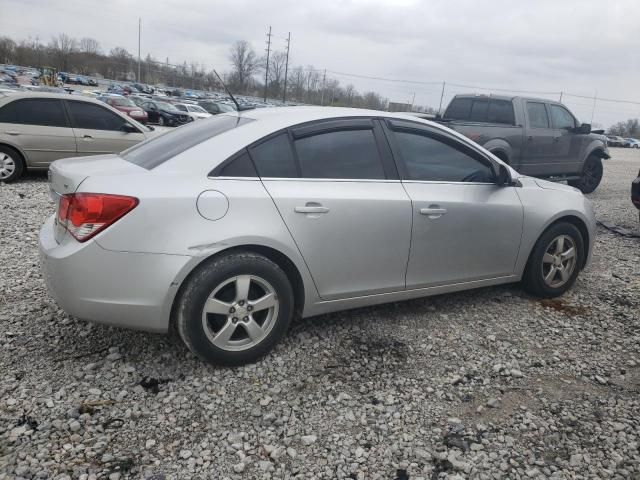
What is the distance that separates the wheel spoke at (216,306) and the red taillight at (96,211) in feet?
2.22

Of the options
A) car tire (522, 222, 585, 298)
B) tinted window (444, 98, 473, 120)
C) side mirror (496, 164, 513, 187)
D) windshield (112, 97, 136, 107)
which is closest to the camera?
side mirror (496, 164, 513, 187)

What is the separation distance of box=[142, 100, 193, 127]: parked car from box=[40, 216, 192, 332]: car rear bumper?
24.4 meters

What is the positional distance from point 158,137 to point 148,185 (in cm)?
104

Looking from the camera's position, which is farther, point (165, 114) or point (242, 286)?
point (165, 114)

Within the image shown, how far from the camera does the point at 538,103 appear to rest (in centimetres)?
966

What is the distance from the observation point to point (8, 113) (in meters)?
8.08

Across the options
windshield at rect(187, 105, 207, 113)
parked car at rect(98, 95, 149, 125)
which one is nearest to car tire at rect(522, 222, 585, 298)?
parked car at rect(98, 95, 149, 125)

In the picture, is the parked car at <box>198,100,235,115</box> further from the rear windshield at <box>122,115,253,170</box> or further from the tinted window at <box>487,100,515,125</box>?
the rear windshield at <box>122,115,253,170</box>

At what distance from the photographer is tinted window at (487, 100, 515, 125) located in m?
9.27

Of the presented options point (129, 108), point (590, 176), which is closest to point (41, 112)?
point (590, 176)

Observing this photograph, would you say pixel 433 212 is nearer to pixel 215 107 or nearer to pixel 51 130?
pixel 51 130

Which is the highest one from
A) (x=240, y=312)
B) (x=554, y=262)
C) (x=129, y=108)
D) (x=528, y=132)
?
(x=528, y=132)

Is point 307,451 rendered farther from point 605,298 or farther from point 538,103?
point 538,103

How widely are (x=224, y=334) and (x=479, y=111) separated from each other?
810cm
